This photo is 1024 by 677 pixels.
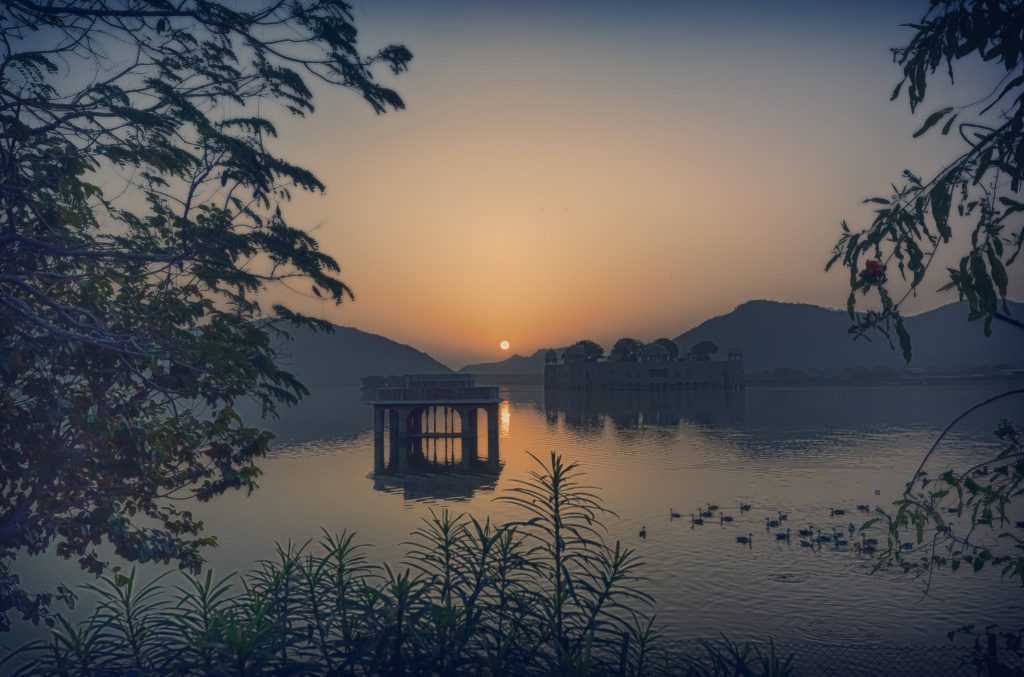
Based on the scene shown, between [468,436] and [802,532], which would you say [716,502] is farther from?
[468,436]

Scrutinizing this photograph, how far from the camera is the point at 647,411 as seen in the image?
123750 millimetres

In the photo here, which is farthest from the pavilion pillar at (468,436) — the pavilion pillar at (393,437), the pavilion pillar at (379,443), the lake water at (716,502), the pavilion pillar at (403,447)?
the pavilion pillar at (379,443)

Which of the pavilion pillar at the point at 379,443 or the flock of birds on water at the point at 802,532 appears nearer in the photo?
the flock of birds on water at the point at 802,532

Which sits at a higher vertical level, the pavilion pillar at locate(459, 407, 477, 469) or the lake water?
the pavilion pillar at locate(459, 407, 477, 469)

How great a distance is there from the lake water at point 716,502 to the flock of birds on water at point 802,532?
20.0 inches

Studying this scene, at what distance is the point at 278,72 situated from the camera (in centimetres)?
869

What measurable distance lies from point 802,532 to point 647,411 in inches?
3670

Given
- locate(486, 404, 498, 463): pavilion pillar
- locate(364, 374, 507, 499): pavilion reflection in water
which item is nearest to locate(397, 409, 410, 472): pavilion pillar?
locate(364, 374, 507, 499): pavilion reflection in water

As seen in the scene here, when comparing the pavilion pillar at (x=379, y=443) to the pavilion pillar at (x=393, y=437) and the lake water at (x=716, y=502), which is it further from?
the lake water at (x=716, y=502)

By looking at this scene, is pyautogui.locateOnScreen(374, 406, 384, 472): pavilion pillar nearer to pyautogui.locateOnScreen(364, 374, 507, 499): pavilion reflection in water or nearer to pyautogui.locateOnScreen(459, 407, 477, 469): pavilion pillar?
pyautogui.locateOnScreen(364, 374, 507, 499): pavilion reflection in water

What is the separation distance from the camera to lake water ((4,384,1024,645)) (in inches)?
880

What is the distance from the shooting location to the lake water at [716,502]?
22.3m

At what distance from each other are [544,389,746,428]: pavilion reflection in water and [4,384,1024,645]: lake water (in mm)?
6500

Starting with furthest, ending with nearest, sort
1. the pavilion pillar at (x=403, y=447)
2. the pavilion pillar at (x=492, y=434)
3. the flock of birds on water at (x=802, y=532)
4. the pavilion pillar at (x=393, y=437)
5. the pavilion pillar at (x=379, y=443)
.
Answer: the pavilion pillar at (x=403, y=447)
the pavilion pillar at (x=393, y=437)
the pavilion pillar at (x=492, y=434)
the pavilion pillar at (x=379, y=443)
the flock of birds on water at (x=802, y=532)
